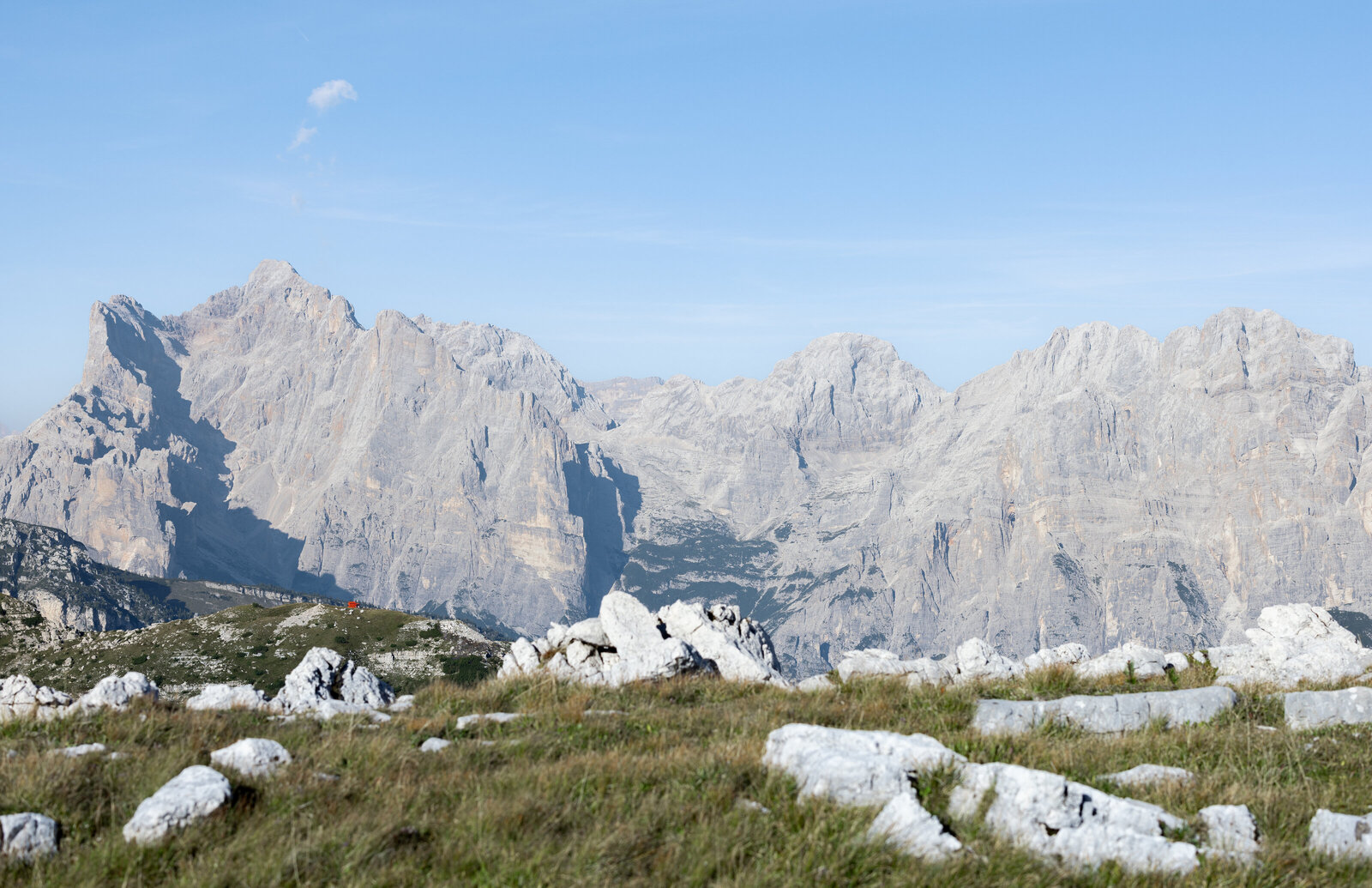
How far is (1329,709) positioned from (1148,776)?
6016 mm

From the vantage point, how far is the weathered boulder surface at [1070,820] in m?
7.99

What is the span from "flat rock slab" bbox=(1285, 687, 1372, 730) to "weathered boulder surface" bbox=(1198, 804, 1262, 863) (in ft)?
19.2

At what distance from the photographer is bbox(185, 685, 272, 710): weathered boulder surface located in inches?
598

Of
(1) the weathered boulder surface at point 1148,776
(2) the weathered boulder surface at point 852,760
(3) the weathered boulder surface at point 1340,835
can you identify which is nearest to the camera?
(3) the weathered boulder surface at point 1340,835

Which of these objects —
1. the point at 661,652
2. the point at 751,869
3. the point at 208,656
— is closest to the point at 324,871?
Answer: the point at 751,869

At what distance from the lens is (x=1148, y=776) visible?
10.1 meters

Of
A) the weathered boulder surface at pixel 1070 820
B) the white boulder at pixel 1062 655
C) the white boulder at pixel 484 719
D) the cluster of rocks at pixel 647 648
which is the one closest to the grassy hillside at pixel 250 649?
the cluster of rocks at pixel 647 648

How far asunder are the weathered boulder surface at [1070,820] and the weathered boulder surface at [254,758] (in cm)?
724

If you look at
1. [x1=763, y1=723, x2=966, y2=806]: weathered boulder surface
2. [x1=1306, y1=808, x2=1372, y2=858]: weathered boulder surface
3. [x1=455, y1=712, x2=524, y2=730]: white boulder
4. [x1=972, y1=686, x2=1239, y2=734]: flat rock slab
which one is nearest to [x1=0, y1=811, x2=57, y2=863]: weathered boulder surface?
[x1=455, y1=712, x2=524, y2=730]: white boulder

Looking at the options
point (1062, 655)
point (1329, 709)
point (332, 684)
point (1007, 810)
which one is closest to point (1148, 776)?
point (1007, 810)

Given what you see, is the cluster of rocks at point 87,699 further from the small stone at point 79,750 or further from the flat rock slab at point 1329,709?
the flat rock slab at point 1329,709

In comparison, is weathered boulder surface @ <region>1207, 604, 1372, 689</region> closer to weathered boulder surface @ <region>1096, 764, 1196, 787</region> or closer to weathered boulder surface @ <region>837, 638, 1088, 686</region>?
weathered boulder surface @ <region>837, 638, 1088, 686</region>

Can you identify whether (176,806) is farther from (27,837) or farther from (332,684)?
(332,684)

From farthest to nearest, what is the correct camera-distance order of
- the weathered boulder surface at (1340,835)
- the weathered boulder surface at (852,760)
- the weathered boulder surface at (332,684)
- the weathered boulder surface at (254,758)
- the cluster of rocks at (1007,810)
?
the weathered boulder surface at (332,684), the weathered boulder surface at (254,758), the weathered boulder surface at (852,760), the weathered boulder surface at (1340,835), the cluster of rocks at (1007,810)
